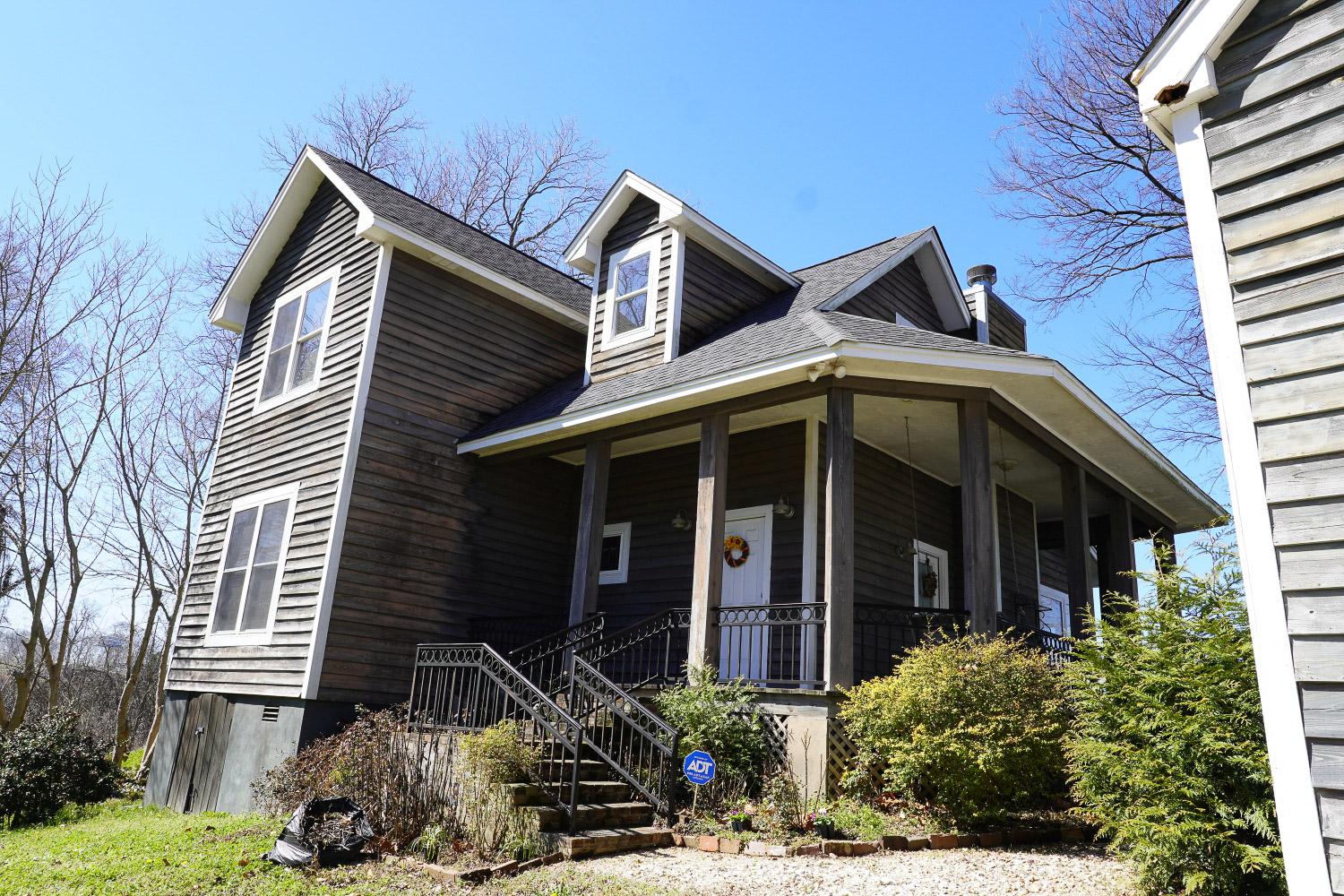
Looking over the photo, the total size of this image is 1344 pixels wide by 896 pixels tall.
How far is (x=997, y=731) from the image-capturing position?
675 centimetres

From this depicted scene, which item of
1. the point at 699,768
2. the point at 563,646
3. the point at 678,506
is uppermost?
the point at 678,506

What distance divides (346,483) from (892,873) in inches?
299

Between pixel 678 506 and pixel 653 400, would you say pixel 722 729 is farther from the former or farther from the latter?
pixel 678 506

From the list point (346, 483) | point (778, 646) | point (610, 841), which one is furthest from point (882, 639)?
point (346, 483)

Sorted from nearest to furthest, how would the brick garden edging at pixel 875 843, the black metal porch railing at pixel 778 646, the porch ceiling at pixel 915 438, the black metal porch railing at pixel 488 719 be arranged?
1. the brick garden edging at pixel 875 843
2. the black metal porch railing at pixel 488 719
3. the black metal porch railing at pixel 778 646
4. the porch ceiling at pixel 915 438

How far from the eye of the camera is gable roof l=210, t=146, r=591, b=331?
11.9 m

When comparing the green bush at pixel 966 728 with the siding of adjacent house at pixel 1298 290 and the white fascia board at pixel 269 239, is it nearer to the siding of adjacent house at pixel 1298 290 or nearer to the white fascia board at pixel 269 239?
the siding of adjacent house at pixel 1298 290

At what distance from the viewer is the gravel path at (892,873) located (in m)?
5.35

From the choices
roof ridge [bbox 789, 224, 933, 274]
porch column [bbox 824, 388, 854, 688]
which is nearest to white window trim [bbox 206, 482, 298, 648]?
porch column [bbox 824, 388, 854, 688]

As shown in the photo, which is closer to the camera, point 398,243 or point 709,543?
point 709,543

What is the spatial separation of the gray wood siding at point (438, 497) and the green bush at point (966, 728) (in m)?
5.90

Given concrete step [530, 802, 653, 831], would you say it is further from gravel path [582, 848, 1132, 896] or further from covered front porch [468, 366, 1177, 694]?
covered front porch [468, 366, 1177, 694]

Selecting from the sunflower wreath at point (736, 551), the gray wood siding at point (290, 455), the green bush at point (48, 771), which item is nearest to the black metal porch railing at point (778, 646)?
the sunflower wreath at point (736, 551)

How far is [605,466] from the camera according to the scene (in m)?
10.7
